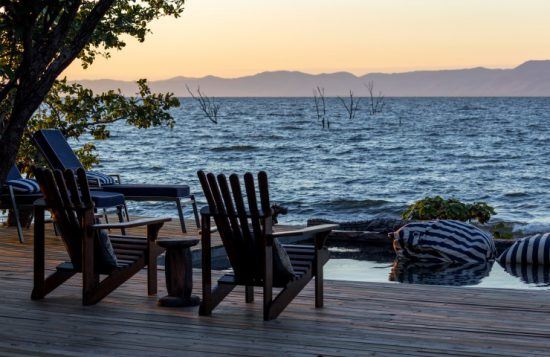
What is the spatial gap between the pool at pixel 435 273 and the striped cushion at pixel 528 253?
4.9 inches

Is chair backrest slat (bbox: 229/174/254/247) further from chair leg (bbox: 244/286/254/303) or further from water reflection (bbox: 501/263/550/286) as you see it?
water reflection (bbox: 501/263/550/286)

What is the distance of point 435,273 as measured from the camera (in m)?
9.55

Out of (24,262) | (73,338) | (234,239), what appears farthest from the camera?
(24,262)

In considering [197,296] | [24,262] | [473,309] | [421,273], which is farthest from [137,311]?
[421,273]

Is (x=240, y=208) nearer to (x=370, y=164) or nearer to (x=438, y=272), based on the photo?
(x=438, y=272)

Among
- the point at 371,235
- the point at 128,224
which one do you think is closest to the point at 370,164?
the point at 371,235

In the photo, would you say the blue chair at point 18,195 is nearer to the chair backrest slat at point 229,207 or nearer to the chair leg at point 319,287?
the chair leg at point 319,287

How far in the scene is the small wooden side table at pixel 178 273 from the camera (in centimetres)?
629

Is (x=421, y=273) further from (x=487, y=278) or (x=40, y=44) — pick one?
(x=40, y=44)

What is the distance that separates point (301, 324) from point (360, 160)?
3512 cm

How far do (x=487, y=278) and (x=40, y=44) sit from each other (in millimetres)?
4480

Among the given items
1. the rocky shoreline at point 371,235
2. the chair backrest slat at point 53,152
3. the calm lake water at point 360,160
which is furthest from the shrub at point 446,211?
the chair backrest slat at point 53,152

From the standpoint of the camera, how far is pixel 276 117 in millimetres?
78062

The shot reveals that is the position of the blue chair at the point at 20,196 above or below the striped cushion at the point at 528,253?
above
